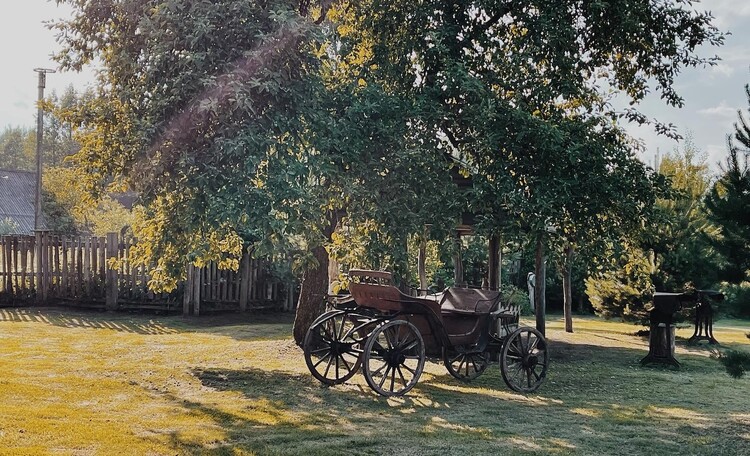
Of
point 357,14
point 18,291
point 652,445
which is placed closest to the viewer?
point 652,445

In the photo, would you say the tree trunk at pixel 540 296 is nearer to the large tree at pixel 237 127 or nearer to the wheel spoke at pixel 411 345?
the large tree at pixel 237 127

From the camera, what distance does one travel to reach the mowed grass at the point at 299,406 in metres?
5.67

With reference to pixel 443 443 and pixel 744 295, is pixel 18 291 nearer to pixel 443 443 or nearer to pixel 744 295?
pixel 443 443

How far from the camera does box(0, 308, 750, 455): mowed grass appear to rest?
5.67m

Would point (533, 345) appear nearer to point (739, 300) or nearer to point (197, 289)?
point (739, 300)

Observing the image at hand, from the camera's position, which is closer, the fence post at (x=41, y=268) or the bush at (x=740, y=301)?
the bush at (x=740, y=301)

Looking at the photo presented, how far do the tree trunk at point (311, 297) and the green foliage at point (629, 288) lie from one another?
257 inches

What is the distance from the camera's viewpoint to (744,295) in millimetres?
5656

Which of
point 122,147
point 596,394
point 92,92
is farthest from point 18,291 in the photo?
point 596,394

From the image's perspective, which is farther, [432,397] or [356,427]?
[432,397]

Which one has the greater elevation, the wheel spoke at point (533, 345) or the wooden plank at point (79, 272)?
the wooden plank at point (79, 272)

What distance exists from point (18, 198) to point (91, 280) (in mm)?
37281

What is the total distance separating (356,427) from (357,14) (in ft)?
21.7

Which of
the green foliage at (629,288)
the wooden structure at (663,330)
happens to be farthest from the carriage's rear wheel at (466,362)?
the green foliage at (629,288)
